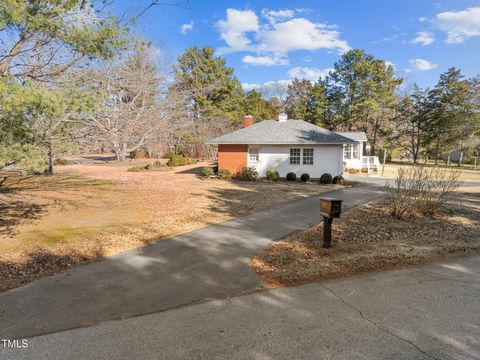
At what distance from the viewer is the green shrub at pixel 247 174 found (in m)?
20.4

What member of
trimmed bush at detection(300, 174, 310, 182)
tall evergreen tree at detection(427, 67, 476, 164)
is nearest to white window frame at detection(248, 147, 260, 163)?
trimmed bush at detection(300, 174, 310, 182)

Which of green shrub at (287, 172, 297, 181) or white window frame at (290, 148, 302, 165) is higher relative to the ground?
white window frame at (290, 148, 302, 165)

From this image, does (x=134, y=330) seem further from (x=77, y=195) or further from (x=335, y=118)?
(x=335, y=118)

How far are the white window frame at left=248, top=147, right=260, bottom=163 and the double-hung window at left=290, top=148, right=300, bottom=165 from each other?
241 centimetres

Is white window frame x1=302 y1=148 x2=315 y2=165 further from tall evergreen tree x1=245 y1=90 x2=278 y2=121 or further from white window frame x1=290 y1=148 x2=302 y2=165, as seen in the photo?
tall evergreen tree x1=245 y1=90 x2=278 y2=121

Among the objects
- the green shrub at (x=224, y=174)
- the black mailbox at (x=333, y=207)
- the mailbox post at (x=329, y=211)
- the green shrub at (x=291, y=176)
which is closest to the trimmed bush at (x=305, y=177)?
the green shrub at (x=291, y=176)

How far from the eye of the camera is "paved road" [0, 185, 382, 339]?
381 centimetres

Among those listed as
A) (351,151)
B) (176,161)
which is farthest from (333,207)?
(176,161)

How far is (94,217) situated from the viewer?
980cm

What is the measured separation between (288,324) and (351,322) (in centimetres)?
78

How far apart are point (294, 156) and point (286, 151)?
0.66 metres

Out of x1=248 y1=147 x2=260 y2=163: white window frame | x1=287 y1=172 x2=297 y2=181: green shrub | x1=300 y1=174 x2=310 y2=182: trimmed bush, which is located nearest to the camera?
x1=300 y1=174 x2=310 y2=182: trimmed bush

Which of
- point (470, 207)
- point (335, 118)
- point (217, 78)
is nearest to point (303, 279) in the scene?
point (470, 207)

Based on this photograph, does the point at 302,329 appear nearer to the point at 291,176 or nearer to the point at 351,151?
the point at 291,176
